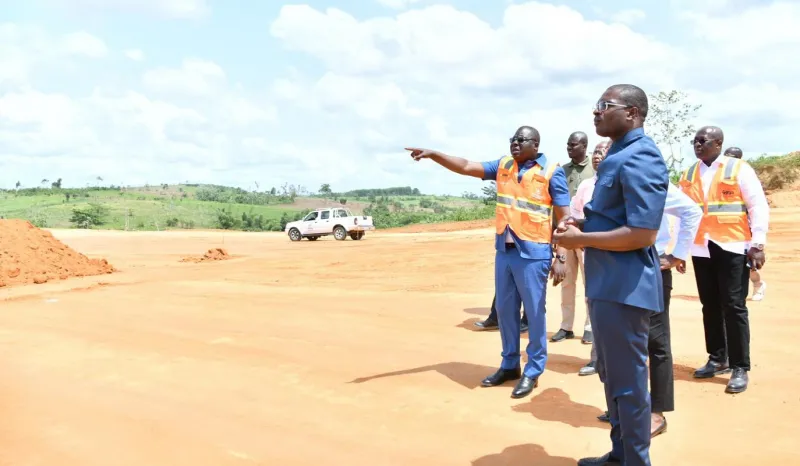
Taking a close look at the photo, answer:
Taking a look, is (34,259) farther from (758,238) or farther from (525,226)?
(758,238)

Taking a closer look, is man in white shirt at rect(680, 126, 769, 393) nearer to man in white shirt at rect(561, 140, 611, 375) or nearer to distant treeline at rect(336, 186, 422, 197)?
man in white shirt at rect(561, 140, 611, 375)

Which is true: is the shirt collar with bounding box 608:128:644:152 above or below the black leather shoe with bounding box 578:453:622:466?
above

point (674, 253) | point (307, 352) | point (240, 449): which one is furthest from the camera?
point (307, 352)

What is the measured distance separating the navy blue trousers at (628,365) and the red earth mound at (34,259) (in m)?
12.9

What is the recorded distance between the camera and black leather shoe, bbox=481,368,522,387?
17.9 feet

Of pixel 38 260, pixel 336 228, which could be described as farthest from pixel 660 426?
pixel 336 228

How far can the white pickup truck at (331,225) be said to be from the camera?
30797 millimetres

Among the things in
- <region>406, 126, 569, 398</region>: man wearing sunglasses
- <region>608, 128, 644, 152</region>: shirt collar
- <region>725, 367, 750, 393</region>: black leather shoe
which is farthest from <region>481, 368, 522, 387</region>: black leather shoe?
<region>608, 128, 644, 152</region>: shirt collar

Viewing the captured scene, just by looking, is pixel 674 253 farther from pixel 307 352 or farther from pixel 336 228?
pixel 336 228

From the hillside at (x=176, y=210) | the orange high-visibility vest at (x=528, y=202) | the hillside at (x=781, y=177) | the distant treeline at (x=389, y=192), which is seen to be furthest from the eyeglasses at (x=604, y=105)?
the distant treeline at (x=389, y=192)

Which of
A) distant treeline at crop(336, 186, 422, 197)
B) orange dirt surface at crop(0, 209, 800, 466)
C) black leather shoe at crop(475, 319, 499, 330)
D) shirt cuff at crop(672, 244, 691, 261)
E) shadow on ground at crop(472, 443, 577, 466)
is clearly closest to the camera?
shadow on ground at crop(472, 443, 577, 466)

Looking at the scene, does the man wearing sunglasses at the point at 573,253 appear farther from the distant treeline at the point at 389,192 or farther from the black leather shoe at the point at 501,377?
the distant treeline at the point at 389,192

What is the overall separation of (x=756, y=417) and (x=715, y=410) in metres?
0.27

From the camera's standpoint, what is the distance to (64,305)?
9805 mm
